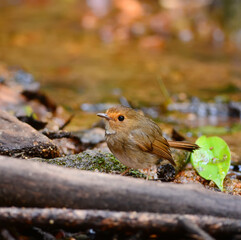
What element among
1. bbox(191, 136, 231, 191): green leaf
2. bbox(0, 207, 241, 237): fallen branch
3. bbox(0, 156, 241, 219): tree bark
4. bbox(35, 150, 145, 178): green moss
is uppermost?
bbox(191, 136, 231, 191): green leaf

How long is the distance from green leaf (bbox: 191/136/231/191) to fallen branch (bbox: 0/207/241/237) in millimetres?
955

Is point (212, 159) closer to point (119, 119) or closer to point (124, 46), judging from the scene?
point (119, 119)

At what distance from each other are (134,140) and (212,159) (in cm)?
66

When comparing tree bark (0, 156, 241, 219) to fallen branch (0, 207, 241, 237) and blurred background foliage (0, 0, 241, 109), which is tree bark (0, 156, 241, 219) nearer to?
fallen branch (0, 207, 241, 237)

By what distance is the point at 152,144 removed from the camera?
3338mm

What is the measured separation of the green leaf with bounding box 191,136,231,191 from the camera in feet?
10.7

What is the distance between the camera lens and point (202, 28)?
11375mm

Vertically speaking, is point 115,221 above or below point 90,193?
below

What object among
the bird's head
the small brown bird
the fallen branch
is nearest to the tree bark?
the fallen branch

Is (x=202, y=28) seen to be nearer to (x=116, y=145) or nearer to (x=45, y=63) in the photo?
(x=45, y=63)

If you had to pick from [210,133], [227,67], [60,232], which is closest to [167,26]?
[227,67]

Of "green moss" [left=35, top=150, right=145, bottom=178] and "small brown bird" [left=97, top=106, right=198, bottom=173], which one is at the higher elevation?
"small brown bird" [left=97, top=106, right=198, bottom=173]

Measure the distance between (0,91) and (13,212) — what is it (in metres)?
3.98

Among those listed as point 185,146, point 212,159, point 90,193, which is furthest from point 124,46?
point 90,193
